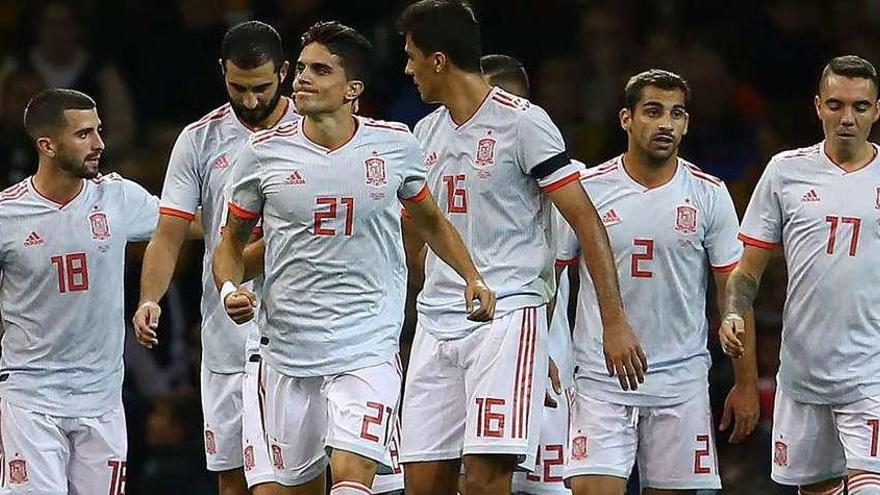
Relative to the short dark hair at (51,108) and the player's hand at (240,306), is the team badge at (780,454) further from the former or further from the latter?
the short dark hair at (51,108)

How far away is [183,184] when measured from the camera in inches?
376

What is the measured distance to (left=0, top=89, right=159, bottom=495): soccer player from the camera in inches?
362

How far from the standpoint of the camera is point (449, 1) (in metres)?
8.93

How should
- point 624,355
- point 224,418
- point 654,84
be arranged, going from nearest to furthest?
point 624,355, point 654,84, point 224,418

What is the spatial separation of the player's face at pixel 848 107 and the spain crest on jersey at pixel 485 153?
1.46 m

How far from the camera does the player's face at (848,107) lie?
30.0 feet

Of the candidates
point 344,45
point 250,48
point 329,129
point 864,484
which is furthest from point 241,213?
point 864,484

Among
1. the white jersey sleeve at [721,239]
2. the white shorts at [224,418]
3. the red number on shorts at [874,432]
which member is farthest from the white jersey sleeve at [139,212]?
the red number on shorts at [874,432]

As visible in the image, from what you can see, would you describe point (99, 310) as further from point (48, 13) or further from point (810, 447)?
point (48, 13)

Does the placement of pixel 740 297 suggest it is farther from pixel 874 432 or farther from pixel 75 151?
pixel 75 151

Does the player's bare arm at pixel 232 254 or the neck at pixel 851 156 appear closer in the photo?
the player's bare arm at pixel 232 254

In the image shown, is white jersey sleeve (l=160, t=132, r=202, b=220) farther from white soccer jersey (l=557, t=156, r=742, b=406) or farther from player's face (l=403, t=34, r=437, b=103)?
white soccer jersey (l=557, t=156, r=742, b=406)

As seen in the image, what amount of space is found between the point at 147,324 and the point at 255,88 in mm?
1323

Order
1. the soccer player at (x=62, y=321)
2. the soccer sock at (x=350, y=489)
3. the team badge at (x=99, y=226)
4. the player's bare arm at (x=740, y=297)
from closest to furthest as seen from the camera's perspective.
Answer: the soccer sock at (x=350, y=489) < the player's bare arm at (x=740, y=297) < the soccer player at (x=62, y=321) < the team badge at (x=99, y=226)
